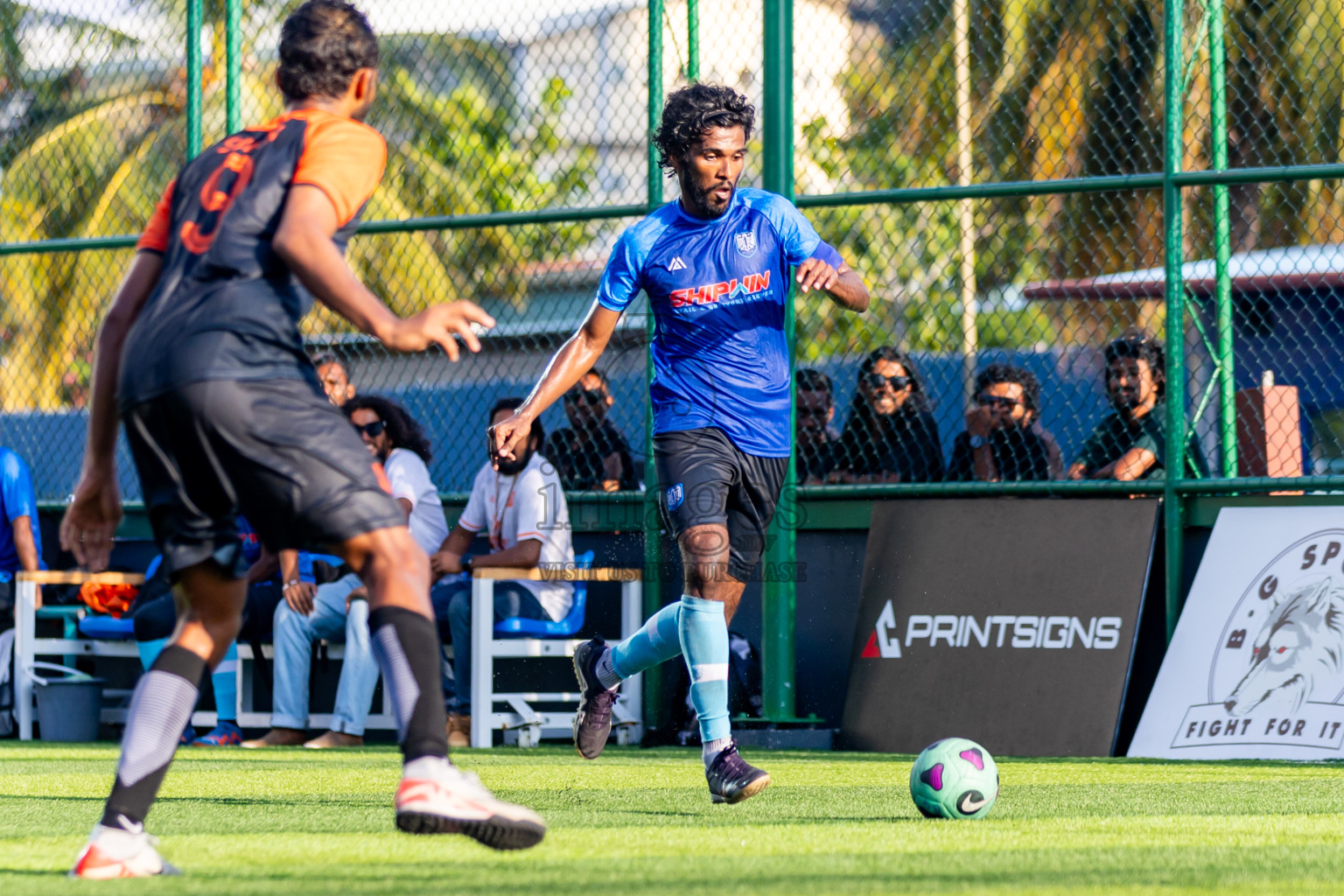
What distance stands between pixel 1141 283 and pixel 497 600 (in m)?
6.08

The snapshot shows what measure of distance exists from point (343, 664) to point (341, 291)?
5.93 metres

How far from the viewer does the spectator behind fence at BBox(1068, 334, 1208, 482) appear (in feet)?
28.3

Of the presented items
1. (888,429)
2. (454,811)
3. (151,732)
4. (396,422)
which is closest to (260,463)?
(151,732)

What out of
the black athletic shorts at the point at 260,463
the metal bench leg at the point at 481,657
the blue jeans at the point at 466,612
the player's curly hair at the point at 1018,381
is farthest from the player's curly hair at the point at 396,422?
the black athletic shorts at the point at 260,463

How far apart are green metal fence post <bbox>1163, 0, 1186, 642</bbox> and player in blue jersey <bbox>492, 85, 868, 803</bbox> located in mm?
3140

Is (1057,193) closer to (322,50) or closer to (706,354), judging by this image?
(706,354)

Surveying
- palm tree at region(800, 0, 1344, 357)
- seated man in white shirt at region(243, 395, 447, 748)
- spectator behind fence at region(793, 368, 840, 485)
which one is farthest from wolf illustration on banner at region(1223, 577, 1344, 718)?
palm tree at region(800, 0, 1344, 357)

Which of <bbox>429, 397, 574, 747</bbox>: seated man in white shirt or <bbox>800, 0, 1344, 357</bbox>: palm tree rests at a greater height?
<bbox>800, 0, 1344, 357</bbox>: palm tree

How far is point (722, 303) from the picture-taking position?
596 cm

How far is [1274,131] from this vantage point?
20609mm

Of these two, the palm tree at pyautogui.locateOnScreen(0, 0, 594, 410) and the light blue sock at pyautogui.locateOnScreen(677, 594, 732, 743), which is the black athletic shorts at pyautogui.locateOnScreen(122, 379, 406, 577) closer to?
the light blue sock at pyautogui.locateOnScreen(677, 594, 732, 743)

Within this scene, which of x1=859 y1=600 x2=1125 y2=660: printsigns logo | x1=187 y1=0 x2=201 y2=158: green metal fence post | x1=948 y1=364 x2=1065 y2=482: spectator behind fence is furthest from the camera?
x1=187 y1=0 x2=201 y2=158: green metal fence post

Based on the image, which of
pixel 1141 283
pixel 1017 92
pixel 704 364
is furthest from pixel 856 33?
pixel 704 364

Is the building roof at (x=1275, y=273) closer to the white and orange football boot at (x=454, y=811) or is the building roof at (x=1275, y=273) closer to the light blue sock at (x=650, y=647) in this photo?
the light blue sock at (x=650, y=647)
